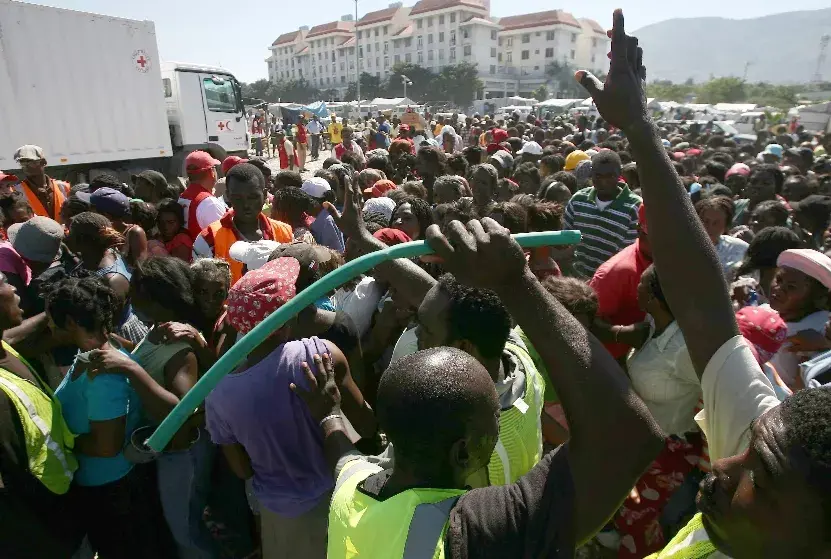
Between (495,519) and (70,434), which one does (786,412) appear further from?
(70,434)

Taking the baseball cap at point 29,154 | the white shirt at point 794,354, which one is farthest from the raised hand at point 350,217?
the baseball cap at point 29,154

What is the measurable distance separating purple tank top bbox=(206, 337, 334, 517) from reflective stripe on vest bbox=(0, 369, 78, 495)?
692 millimetres

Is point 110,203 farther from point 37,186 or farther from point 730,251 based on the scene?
point 730,251

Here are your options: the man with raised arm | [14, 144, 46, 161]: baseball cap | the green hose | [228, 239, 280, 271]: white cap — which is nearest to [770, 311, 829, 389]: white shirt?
the man with raised arm

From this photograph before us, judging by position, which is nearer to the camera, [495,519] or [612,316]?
[495,519]

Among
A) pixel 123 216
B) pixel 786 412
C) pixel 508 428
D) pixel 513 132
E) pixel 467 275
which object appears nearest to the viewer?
pixel 786 412

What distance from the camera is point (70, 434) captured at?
224cm

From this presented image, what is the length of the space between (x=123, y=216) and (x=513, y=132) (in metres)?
12.3

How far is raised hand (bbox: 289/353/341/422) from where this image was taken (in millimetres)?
1824

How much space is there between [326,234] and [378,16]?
325ft

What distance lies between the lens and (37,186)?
567cm

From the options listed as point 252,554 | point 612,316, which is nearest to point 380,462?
point 252,554

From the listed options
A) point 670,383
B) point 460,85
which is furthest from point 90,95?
point 460,85

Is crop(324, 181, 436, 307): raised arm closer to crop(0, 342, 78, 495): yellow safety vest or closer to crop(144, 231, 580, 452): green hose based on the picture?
crop(144, 231, 580, 452): green hose
